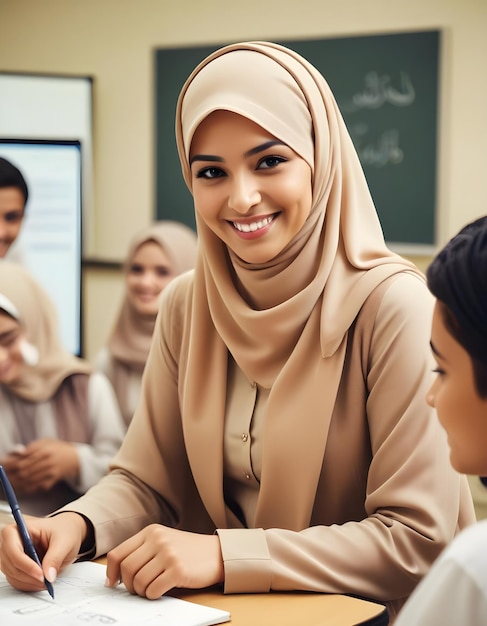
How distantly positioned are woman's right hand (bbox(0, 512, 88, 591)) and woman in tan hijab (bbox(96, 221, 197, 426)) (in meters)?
2.20

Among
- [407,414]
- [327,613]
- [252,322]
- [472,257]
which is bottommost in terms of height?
[327,613]

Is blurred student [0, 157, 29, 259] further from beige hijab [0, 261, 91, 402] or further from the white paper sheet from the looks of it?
the white paper sheet

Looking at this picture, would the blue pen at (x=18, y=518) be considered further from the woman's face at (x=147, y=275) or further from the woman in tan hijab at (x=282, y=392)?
the woman's face at (x=147, y=275)

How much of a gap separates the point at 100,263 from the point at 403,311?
3669mm

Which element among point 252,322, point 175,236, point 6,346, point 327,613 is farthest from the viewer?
point 175,236

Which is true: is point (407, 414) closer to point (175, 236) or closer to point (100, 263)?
point (175, 236)

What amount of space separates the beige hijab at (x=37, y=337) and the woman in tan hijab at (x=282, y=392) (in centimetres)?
169

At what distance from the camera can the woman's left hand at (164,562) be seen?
1.18m

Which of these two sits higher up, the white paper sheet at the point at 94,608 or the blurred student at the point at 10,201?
the blurred student at the point at 10,201

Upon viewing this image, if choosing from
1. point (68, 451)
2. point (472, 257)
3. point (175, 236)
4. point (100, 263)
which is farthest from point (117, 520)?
point (100, 263)

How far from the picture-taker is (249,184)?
1382mm

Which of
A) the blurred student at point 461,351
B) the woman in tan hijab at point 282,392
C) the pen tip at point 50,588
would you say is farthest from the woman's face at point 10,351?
the blurred student at point 461,351

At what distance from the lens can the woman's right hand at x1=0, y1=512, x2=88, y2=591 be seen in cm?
122

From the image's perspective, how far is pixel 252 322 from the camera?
1.44 metres
